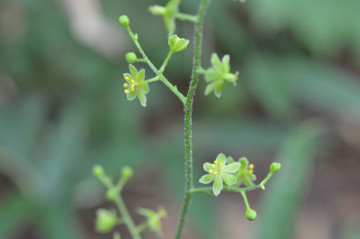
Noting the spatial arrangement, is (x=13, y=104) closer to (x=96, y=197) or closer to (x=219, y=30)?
(x=96, y=197)

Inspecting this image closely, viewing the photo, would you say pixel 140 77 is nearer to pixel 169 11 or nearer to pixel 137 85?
pixel 137 85

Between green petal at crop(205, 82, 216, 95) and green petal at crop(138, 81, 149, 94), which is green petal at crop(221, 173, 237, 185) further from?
green petal at crop(138, 81, 149, 94)

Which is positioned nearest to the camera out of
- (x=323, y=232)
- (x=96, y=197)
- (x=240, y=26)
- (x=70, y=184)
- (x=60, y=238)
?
(x=60, y=238)

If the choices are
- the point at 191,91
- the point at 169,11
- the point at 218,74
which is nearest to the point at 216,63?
the point at 218,74

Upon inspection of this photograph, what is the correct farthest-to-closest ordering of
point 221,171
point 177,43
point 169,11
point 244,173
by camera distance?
1. point 244,173
2. point 221,171
3. point 177,43
4. point 169,11

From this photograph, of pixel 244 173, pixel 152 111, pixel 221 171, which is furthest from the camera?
pixel 152 111

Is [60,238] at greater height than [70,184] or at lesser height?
lesser

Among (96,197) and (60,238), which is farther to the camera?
(96,197)

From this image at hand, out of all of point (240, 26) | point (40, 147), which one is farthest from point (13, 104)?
point (240, 26)
